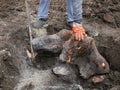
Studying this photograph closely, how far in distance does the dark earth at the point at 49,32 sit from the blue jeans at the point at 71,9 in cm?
35

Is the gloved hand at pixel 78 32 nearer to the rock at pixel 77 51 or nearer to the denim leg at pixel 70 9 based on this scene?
the rock at pixel 77 51

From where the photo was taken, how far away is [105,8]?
5.53 metres

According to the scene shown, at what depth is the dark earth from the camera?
172 inches

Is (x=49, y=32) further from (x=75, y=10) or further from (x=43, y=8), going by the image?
(x=75, y=10)

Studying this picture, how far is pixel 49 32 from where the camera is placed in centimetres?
507

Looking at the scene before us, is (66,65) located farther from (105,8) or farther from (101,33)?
(105,8)

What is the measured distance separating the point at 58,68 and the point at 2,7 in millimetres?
1725

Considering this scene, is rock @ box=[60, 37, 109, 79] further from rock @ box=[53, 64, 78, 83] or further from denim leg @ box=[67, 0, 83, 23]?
denim leg @ box=[67, 0, 83, 23]

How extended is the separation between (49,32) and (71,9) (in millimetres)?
564

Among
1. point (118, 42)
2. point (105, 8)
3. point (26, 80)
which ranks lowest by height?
point (26, 80)

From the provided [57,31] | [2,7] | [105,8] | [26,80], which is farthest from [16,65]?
[105,8]

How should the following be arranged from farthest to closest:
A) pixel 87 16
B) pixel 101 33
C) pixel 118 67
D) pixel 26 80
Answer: pixel 87 16
pixel 101 33
pixel 118 67
pixel 26 80

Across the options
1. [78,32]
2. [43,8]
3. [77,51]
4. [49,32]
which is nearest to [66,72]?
[77,51]

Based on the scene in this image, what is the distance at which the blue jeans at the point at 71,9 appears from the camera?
15.3 feet
